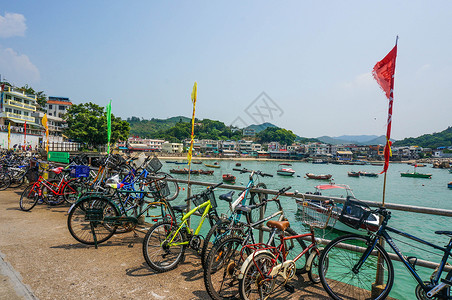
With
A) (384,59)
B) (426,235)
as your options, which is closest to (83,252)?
(384,59)

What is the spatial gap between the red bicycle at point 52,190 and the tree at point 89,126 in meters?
48.1

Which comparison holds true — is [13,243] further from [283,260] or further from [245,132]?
[245,132]

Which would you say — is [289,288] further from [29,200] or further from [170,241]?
[29,200]

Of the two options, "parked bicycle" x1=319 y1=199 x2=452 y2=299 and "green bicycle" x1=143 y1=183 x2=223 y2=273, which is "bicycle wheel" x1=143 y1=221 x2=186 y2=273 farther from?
"parked bicycle" x1=319 y1=199 x2=452 y2=299

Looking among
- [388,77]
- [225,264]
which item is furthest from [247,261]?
[388,77]

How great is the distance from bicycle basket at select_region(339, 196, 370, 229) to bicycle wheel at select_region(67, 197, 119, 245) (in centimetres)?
346

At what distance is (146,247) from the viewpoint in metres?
3.38

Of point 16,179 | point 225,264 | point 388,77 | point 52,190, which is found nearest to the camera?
point 225,264

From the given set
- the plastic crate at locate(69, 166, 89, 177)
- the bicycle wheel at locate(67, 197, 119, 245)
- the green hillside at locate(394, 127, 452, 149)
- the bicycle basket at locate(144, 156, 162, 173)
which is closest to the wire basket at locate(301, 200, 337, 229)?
the bicycle wheel at locate(67, 197, 119, 245)

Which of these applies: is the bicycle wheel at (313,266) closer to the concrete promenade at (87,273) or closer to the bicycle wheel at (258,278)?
the concrete promenade at (87,273)

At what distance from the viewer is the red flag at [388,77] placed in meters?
3.47

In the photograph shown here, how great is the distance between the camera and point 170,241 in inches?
139

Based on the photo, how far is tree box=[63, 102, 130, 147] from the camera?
168ft

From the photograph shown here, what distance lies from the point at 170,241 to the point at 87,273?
1131mm
